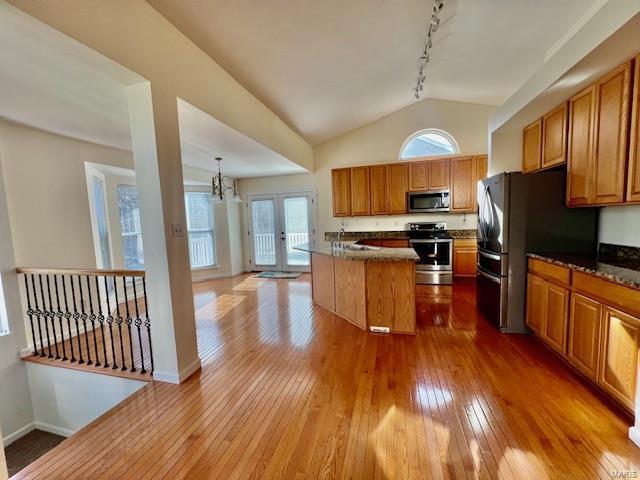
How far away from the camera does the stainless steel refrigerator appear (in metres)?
Answer: 2.68

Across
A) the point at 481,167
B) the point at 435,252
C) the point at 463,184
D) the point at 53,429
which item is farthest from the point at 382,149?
the point at 53,429

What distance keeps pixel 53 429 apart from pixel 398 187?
5.84 m

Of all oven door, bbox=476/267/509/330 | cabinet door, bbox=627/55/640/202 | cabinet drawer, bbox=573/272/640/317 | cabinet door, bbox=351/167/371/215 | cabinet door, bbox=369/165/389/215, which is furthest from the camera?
cabinet door, bbox=351/167/371/215

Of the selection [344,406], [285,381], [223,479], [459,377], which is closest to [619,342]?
[459,377]

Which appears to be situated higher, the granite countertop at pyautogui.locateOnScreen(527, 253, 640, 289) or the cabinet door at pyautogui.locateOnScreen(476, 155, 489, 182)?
the cabinet door at pyautogui.locateOnScreen(476, 155, 489, 182)

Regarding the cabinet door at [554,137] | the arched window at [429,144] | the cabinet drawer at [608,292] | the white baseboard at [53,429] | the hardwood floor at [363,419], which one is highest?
the arched window at [429,144]

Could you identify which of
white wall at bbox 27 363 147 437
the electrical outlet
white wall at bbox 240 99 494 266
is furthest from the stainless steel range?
white wall at bbox 27 363 147 437

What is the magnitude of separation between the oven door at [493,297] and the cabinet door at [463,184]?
1952mm

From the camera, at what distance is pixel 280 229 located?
260 inches

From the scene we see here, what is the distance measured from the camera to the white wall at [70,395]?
8.30 ft

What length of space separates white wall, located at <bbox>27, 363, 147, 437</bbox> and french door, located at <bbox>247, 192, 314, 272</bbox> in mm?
4228

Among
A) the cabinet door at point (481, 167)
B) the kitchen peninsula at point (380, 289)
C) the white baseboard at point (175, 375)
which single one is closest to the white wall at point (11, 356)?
the white baseboard at point (175, 375)

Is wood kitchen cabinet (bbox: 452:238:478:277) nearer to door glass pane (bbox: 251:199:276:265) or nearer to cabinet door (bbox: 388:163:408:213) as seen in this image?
cabinet door (bbox: 388:163:408:213)

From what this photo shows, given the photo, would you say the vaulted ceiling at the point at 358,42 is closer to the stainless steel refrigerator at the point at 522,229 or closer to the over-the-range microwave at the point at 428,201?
the stainless steel refrigerator at the point at 522,229
